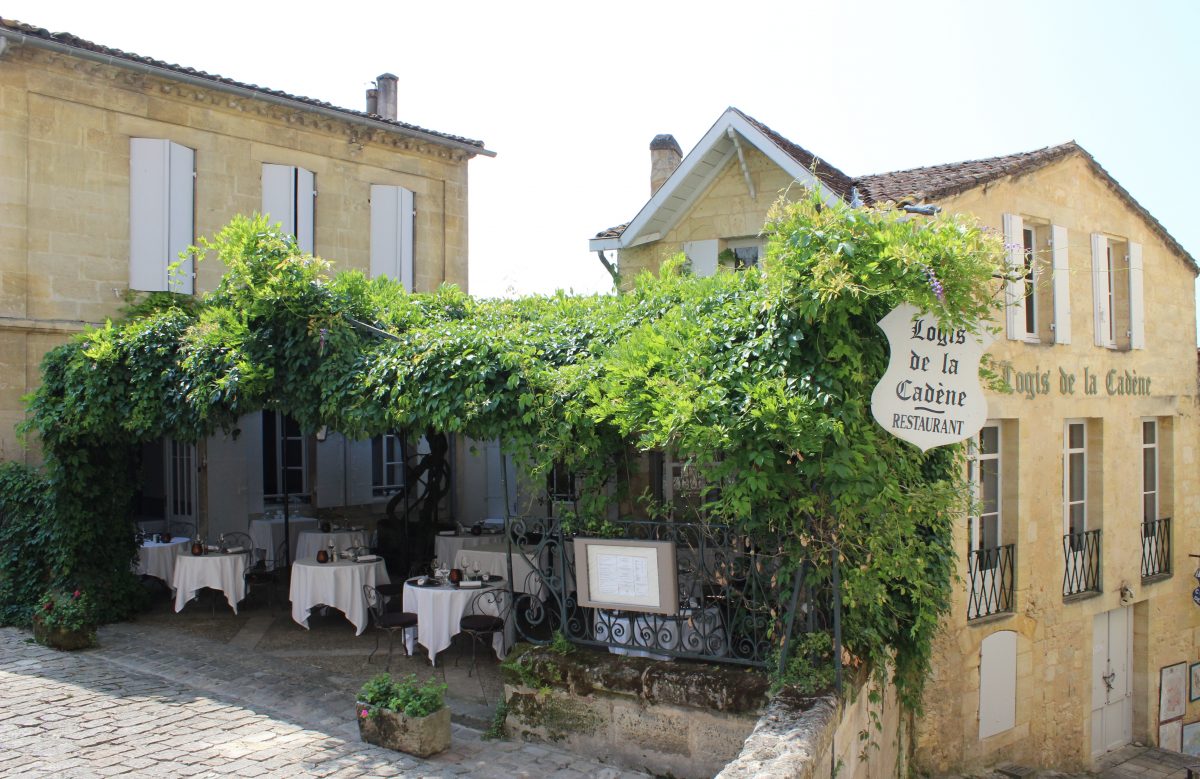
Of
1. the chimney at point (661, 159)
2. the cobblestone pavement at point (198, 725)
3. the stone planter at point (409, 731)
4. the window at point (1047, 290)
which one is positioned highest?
the chimney at point (661, 159)

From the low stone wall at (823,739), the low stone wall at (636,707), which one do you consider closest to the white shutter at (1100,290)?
the low stone wall at (823,739)

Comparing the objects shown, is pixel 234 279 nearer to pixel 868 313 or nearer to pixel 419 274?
pixel 868 313

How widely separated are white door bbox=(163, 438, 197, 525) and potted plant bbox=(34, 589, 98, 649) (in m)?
4.02

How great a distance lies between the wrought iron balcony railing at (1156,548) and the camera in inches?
487

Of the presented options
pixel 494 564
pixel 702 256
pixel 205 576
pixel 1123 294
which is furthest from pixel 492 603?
pixel 1123 294

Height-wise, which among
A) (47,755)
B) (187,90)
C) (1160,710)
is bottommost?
(1160,710)

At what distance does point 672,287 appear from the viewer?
21.9 ft

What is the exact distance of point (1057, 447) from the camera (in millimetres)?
10594

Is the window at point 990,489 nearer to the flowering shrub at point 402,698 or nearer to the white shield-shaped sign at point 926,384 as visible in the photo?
the white shield-shaped sign at point 926,384

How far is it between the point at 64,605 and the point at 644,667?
5.63 m

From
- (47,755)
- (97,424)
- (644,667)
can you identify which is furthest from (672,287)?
(97,424)

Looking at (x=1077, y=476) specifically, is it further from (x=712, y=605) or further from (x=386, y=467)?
(x=386, y=467)

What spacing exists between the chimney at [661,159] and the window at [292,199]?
187 inches

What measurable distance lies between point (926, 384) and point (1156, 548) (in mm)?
9559
